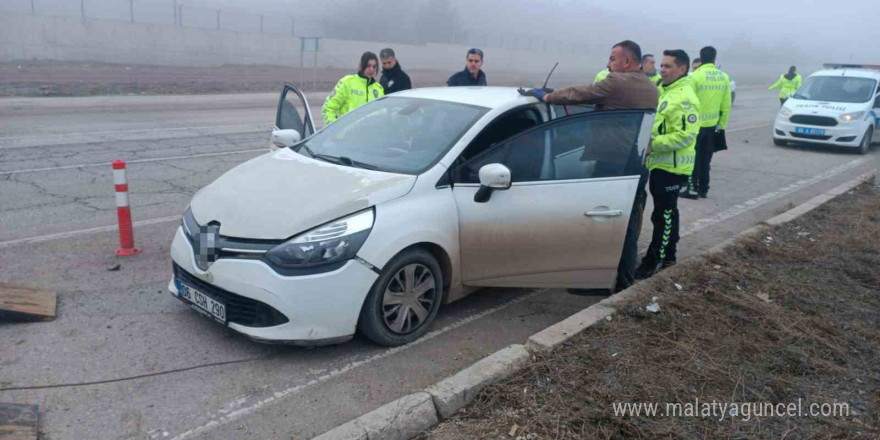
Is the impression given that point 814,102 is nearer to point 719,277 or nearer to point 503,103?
point 719,277

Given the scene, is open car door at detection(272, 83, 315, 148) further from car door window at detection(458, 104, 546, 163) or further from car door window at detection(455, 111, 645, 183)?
car door window at detection(455, 111, 645, 183)

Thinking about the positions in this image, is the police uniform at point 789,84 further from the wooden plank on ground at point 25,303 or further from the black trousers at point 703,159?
the wooden plank on ground at point 25,303

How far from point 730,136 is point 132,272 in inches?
610

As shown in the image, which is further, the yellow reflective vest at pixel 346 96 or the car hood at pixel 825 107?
the car hood at pixel 825 107

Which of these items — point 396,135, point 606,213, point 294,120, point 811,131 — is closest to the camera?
point 606,213

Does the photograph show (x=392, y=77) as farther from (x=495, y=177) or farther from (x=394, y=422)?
(x=394, y=422)

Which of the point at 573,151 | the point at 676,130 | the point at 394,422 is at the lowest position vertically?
the point at 394,422

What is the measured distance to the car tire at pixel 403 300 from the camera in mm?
4152

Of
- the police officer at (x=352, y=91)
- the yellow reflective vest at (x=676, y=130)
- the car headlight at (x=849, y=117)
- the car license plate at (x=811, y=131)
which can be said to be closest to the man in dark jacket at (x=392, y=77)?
the police officer at (x=352, y=91)

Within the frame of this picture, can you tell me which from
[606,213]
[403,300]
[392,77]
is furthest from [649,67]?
[403,300]

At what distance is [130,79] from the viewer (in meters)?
28.2

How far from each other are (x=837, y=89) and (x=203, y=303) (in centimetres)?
1576

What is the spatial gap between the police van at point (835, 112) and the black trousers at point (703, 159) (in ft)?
21.8

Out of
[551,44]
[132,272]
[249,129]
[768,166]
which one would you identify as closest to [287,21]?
[551,44]
